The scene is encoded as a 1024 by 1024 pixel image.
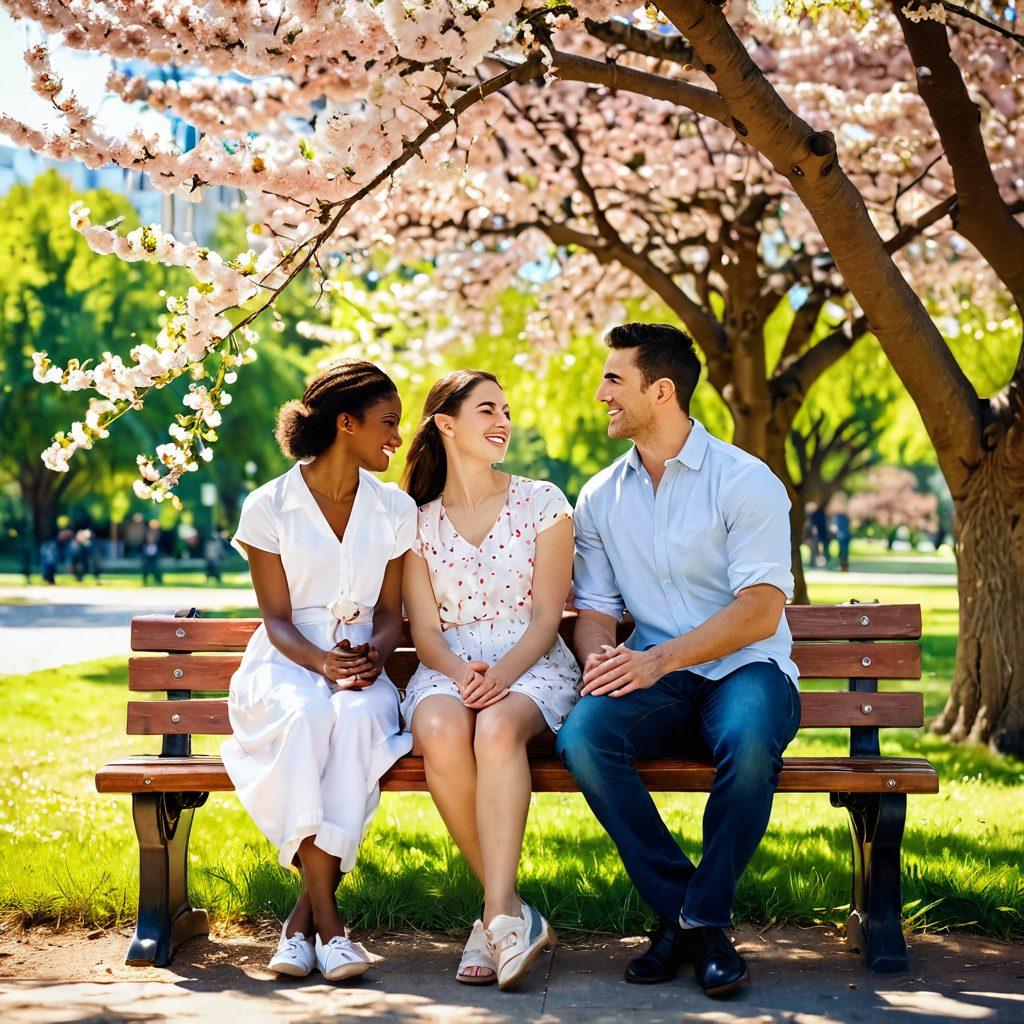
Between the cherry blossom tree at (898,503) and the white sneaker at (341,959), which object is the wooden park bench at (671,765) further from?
the cherry blossom tree at (898,503)

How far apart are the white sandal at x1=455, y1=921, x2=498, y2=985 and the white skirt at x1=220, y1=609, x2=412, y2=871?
1.36ft

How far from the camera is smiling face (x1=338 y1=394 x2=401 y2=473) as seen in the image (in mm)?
Answer: 4578

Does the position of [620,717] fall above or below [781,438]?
below

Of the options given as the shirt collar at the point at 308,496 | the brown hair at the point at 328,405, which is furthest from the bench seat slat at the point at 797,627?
the brown hair at the point at 328,405

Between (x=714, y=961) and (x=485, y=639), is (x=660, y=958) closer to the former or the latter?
(x=714, y=961)

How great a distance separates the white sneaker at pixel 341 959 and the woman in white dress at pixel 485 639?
0.30 metres

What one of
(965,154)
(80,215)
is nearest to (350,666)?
(80,215)

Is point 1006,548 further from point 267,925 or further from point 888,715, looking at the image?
point 267,925

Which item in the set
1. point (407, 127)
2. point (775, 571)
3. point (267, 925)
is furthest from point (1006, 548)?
point (267, 925)

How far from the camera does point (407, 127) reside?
5031 millimetres

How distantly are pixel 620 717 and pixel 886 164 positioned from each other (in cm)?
964

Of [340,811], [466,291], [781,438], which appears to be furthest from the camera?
[466,291]

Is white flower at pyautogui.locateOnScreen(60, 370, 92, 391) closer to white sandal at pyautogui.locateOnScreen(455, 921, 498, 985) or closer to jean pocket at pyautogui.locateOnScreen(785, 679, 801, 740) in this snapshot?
white sandal at pyautogui.locateOnScreen(455, 921, 498, 985)

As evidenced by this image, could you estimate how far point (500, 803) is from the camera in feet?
12.9
